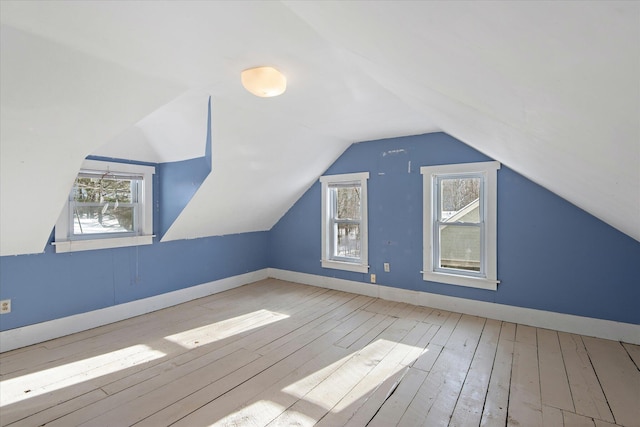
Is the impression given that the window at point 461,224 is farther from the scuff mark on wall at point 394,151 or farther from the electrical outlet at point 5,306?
the electrical outlet at point 5,306

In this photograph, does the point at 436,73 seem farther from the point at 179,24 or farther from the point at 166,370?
the point at 166,370

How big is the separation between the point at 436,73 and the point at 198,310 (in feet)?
12.1

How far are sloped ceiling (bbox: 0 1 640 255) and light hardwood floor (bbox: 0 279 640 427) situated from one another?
1176 mm

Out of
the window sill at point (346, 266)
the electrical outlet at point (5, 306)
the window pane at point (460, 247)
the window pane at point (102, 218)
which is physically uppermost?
the window pane at point (102, 218)

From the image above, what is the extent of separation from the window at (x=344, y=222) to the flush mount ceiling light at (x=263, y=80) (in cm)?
244

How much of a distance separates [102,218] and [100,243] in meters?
0.32

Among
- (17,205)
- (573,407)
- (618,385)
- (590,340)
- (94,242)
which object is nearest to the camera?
(573,407)

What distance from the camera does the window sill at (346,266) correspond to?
4433mm

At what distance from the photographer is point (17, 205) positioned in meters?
2.47

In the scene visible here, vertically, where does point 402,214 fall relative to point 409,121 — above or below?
below

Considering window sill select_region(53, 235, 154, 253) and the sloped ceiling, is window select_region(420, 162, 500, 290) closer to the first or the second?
the sloped ceiling

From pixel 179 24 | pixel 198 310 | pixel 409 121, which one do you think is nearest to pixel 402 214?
pixel 409 121

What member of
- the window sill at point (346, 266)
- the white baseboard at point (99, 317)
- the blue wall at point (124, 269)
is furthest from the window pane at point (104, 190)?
the window sill at point (346, 266)

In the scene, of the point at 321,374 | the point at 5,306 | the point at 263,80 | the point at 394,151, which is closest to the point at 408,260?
the point at 394,151
